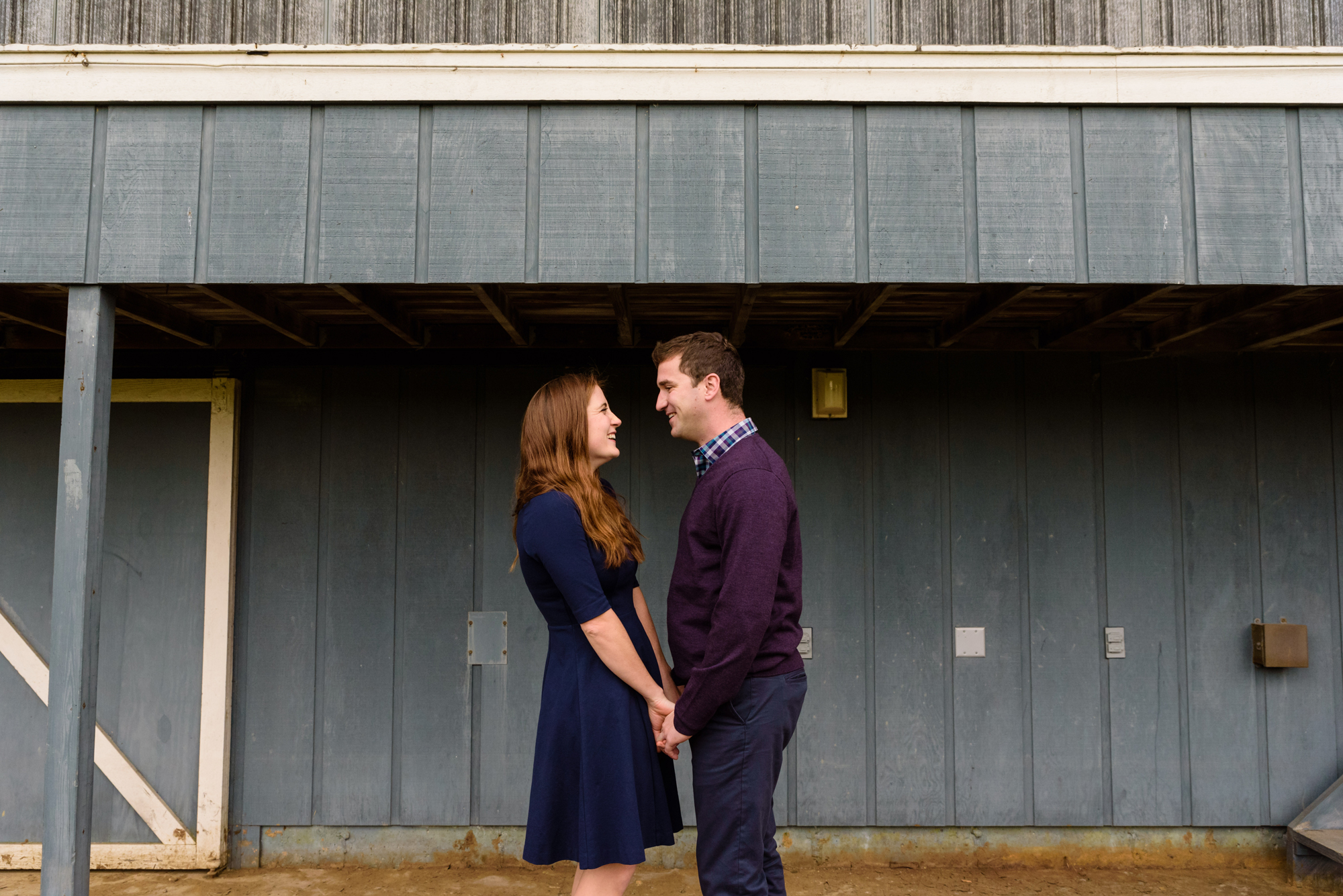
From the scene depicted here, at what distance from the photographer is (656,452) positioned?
3.49m

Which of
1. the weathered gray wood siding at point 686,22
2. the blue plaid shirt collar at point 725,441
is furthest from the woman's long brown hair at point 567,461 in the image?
the weathered gray wood siding at point 686,22

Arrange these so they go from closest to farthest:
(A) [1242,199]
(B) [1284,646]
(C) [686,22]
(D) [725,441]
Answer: (D) [725,441] < (A) [1242,199] < (C) [686,22] < (B) [1284,646]

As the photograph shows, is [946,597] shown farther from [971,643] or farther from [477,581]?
[477,581]

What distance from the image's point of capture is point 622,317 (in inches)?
121

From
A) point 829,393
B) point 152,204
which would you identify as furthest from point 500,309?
point 829,393

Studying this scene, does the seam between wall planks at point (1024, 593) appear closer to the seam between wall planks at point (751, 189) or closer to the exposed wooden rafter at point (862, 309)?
the exposed wooden rafter at point (862, 309)

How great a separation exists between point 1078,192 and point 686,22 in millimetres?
1389

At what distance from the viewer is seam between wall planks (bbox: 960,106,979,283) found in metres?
2.36

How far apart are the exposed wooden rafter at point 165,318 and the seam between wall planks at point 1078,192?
311 cm

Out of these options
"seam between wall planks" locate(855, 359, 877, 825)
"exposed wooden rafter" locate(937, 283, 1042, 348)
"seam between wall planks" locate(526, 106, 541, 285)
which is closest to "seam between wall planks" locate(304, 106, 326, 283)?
"seam between wall planks" locate(526, 106, 541, 285)

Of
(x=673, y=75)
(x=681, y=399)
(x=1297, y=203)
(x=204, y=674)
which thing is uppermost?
(x=673, y=75)

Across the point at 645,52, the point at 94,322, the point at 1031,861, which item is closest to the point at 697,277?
the point at 645,52

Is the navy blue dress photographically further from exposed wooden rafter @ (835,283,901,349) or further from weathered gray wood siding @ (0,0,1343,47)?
weathered gray wood siding @ (0,0,1343,47)

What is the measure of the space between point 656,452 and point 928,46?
186 centimetres
